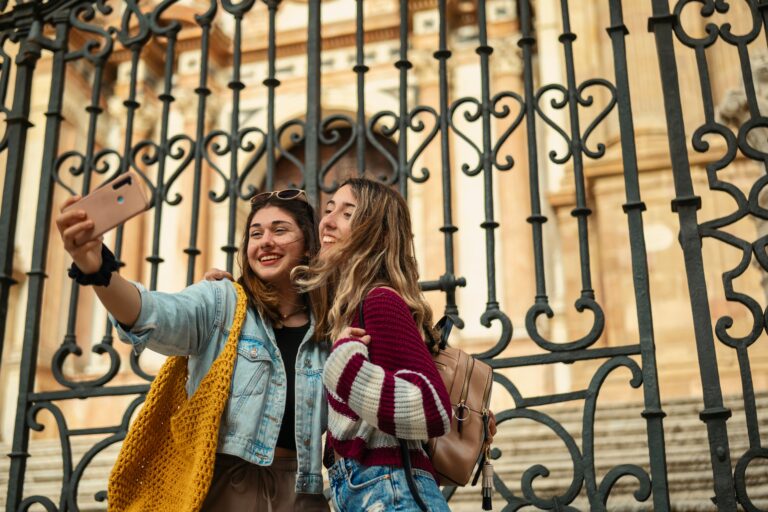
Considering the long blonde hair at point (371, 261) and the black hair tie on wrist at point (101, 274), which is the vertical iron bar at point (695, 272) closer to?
the long blonde hair at point (371, 261)

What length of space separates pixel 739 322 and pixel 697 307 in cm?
503

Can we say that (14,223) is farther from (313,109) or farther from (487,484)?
(487,484)

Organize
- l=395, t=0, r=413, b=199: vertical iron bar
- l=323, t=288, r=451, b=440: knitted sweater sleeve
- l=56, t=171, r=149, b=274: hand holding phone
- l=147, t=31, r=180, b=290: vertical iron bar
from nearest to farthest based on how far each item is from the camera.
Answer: l=323, t=288, r=451, b=440: knitted sweater sleeve, l=56, t=171, r=149, b=274: hand holding phone, l=395, t=0, r=413, b=199: vertical iron bar, l=147, t=31, r=180, b=290: vertical iron bar

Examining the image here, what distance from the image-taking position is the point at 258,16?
12406 millimetres

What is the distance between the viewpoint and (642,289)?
3.30m

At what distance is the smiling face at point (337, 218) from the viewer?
7.58ft

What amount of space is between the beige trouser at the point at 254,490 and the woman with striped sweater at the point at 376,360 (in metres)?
0.29

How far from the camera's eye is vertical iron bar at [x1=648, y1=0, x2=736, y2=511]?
3.03 meters

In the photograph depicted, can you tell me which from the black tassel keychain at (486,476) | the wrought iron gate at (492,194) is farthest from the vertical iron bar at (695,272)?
the black tassel keychain at (486,476)

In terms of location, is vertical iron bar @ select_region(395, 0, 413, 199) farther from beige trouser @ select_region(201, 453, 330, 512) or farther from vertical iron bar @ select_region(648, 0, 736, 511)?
beige trouser @ select_region(201, 453, 330, 512)

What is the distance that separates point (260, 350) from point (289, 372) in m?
0.10

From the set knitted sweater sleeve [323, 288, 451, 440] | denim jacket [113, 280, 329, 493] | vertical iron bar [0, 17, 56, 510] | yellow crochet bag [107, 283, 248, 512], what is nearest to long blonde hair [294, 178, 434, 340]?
knitted sweater sleeve [323, 288, 451, 440]

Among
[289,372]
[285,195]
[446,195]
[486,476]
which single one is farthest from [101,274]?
[446,195]

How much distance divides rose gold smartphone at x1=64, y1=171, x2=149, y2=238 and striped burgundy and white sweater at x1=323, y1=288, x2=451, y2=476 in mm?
599
